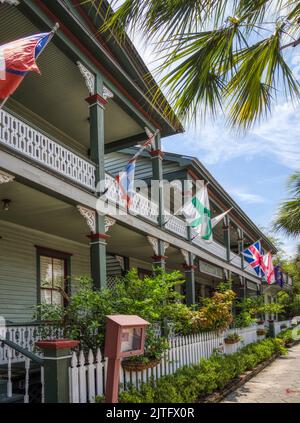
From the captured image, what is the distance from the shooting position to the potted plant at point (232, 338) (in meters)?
13.2

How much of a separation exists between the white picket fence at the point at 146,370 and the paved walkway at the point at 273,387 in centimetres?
113

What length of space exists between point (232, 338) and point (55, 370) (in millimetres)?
8970

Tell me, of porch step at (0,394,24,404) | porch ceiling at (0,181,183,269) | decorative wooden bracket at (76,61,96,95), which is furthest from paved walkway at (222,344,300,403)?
decorative wooden bracket at (76,61,96,95)

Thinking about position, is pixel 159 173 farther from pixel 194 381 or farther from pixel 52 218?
pixel 194 381

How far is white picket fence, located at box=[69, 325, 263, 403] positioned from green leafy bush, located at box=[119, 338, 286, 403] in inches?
6.4

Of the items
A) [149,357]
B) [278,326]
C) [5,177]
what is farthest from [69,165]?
[278,326]

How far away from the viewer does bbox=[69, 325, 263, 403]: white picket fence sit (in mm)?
5871

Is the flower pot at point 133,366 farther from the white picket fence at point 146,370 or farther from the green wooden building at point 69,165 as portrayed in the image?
the green wooden building at point 69,165

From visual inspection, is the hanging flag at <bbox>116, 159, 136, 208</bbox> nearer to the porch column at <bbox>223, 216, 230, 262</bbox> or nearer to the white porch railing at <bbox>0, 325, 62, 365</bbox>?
the white porch railing at <bbox>0, 325, 62, 365</bbox>

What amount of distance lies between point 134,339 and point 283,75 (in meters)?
3.58
